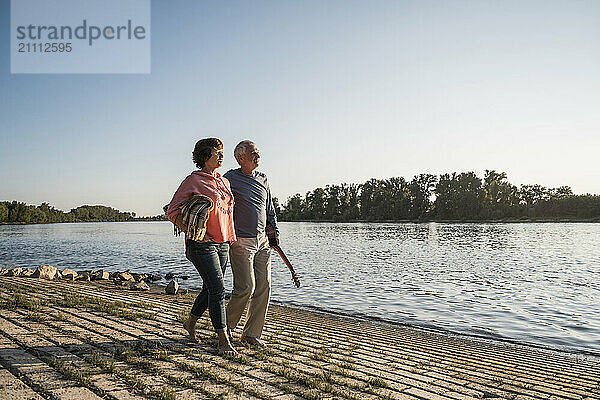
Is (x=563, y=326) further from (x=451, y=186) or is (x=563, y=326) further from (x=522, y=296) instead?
(x=451, y=186)

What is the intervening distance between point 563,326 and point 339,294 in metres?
6.85

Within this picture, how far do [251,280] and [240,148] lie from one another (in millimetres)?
1676

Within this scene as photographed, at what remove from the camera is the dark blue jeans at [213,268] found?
209 inches

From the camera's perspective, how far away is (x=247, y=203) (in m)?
5.94

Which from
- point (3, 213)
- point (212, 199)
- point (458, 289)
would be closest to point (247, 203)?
point (212, 199)

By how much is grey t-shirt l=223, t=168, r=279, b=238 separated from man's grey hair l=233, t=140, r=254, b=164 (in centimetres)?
19

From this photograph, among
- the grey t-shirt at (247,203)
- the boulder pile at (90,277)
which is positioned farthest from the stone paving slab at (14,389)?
the boulder pile at (90,277)

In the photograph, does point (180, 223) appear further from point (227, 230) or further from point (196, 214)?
point (227, 230)

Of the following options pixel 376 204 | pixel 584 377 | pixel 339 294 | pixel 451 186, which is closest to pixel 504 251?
pixel 339 294

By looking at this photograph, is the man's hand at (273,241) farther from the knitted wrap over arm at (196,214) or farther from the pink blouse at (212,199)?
the knitted wrap over arm at (196,214)

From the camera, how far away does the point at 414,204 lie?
141m

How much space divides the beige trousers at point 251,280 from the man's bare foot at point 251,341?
0.04 m

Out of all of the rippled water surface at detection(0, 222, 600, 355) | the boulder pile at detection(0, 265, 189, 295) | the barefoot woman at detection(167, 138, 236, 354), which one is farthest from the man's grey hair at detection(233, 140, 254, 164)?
the boulder pile at detection(0, 265, 189, 295)

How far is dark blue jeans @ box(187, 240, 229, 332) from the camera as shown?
209 inches
